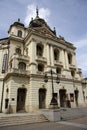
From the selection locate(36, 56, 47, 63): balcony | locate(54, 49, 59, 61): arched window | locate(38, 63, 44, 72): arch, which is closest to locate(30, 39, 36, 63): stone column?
locate(36, 56, 47, 63): balcony

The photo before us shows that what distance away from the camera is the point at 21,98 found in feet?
75.9

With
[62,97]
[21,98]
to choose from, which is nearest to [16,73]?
[21,98]

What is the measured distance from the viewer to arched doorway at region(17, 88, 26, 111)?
74.0ft

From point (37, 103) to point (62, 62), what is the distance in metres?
12.9

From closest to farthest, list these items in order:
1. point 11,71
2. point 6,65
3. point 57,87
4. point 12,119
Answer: point 12,119 → point 11,71 → point 57,87 → point 6,65

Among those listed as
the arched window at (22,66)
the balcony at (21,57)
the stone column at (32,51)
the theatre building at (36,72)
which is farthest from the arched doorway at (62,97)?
the balcony at (21,57)

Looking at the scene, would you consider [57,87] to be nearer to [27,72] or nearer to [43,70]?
[43,70]

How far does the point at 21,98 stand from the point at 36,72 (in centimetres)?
575

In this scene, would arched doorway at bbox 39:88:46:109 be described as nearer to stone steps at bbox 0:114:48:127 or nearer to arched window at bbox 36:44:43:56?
stone steps at bbox 0:114:48:127

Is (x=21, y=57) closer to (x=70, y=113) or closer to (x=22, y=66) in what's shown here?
(x=22, y=66)

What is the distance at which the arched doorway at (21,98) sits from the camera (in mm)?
22562

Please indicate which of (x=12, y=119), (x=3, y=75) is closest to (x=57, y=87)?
(x=3, y=75)

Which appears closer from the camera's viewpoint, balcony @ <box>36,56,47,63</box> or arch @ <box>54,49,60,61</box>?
balcony @ <box>36,56,47,63</box>

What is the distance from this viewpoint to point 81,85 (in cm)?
3225
